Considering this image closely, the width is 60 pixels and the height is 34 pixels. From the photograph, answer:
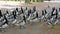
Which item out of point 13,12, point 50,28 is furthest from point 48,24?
point 13,12

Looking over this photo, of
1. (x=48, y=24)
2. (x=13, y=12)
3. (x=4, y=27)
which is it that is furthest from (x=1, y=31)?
(x=48, y=24)

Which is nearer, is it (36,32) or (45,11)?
(36,32)

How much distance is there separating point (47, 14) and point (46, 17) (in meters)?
0.03

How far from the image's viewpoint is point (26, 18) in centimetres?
80

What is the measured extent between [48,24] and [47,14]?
0.07m

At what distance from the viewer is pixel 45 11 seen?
2.86 feet

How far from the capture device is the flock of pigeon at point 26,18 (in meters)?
0.76

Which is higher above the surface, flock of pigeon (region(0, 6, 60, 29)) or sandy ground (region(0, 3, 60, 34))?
flock of pigeon (region(0, 6, 60, 29))

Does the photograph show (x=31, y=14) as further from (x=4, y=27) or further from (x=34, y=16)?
(x=4, y=27)

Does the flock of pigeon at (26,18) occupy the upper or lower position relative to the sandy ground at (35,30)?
upper

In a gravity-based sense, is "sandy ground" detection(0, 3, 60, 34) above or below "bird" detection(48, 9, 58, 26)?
below

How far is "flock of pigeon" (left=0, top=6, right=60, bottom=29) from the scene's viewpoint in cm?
76

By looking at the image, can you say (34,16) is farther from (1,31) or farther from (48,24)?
(1,31)

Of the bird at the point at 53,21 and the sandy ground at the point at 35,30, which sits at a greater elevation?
the bird at the point at 53,21
